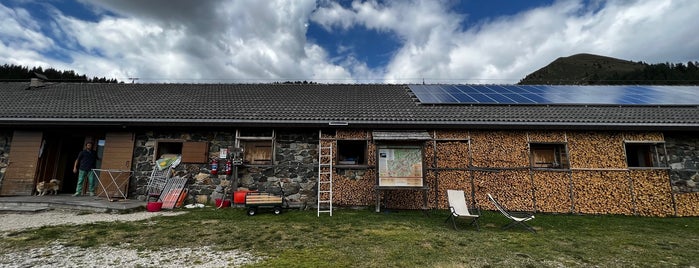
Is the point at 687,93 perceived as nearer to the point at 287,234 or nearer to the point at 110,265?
the point at 287,234

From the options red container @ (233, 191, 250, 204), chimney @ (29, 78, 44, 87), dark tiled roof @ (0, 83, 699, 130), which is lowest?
red container @ (233, 191, 250, 204)

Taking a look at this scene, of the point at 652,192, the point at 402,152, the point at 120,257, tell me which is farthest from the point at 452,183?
the point at 120,257

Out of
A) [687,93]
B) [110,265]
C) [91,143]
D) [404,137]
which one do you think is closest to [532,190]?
[404,137]

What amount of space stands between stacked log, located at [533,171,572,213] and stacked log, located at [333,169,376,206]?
406cm

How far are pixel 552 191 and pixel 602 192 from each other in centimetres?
118

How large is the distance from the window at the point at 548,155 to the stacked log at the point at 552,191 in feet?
1.11

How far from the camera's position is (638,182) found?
7457 mm

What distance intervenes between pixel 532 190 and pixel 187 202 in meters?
8.66

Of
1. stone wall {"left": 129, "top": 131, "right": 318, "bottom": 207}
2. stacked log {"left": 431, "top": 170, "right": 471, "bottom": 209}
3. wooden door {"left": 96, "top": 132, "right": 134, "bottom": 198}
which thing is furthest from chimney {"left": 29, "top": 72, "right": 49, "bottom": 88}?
stacked log {"left": 431, "top": 170, "right": 471, "bottom": 209}

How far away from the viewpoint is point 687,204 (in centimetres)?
736

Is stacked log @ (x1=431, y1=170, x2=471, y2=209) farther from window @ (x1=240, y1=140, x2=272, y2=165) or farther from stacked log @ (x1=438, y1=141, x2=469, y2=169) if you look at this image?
window @ (x1=240, y1=140, x2=272, y2=165)

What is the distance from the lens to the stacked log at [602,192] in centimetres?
737

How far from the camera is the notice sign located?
6.91 metres

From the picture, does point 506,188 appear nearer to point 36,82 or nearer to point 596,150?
point 596,150
